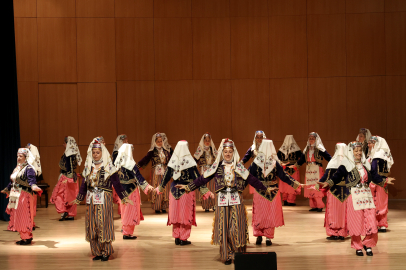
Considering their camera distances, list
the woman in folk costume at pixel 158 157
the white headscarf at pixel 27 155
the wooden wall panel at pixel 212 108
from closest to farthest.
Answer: the white headscarf at pixel 27 155
the woman in folk costume at pixel 158 157
the wooden wall panel at pixel 212 108

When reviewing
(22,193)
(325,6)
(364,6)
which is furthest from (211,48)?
(22,193)

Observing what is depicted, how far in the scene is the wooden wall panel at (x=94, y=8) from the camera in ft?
38.9

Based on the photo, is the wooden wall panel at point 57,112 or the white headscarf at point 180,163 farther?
the wooden wall panel at point 57,112

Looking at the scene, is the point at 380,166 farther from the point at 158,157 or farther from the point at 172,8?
the point at 172,8

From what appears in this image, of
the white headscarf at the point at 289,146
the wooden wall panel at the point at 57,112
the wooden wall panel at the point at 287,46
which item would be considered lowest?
the white headscarf at the point at 289,146

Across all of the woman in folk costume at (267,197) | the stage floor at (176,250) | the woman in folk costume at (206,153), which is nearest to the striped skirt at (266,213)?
the woman in folk costume at (267,197)

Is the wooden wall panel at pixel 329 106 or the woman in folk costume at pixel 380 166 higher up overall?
the wooden wall panel at pixel 329 106

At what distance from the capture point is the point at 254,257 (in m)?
3.95

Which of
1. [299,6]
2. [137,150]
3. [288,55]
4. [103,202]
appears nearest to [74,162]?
[137,150]

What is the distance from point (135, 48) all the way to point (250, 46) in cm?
303

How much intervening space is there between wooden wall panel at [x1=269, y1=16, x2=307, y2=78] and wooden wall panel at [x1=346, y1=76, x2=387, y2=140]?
1361 mm

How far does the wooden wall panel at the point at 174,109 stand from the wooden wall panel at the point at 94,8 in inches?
89.4

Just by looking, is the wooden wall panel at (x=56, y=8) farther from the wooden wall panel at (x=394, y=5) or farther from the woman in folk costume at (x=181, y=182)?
the wooden wall panel at (x=394, y=5)

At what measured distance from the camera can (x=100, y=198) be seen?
239 inches
